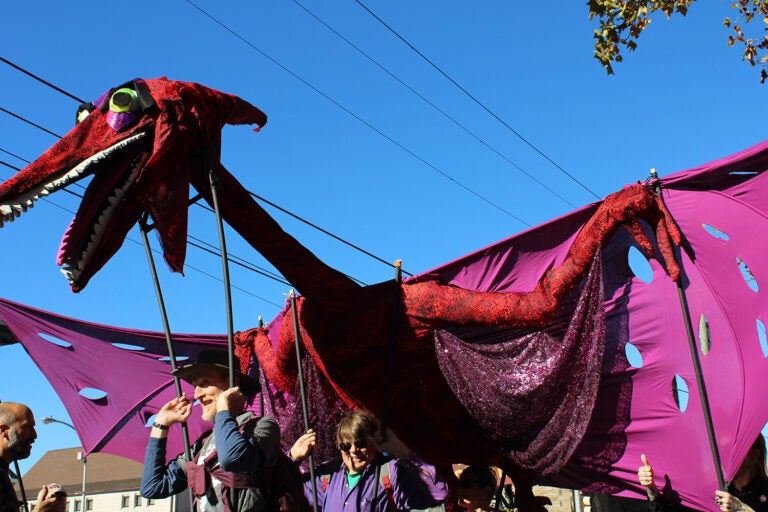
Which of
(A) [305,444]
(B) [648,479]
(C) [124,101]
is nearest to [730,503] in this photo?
(B) [648,479]

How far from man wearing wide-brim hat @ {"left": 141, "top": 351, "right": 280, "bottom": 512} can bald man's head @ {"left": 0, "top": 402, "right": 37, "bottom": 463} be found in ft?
2.02

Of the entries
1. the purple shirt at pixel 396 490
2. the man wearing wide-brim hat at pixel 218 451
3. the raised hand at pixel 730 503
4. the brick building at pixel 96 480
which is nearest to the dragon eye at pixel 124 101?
the man wearing wide-brim hat at pixel 218 451

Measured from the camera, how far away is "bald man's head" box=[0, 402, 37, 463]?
4.02 meters

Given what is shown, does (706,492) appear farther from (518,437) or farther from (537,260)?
(537,260)

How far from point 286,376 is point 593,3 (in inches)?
166

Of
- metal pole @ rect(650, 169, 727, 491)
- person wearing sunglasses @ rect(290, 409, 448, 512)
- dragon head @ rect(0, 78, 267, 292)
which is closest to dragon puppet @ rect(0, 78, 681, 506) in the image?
dragon head @ rect(0, 78, 267, 292)

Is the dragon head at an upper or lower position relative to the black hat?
upper

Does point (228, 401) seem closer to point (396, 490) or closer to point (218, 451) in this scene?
point (218, 451)

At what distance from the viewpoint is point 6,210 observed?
327 centimetres

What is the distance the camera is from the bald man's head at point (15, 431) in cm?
402

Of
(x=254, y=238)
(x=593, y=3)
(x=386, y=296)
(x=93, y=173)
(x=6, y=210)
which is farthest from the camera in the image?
(x=593, y=3)

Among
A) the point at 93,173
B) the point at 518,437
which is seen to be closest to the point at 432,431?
the point at 518,437

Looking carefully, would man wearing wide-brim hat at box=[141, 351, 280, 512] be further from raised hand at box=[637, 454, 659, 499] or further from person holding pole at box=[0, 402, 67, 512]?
raised hand at box=[637, 454, 659, 499]

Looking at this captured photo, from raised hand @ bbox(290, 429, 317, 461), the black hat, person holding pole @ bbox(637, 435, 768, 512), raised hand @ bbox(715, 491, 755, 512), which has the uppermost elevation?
the black hat
